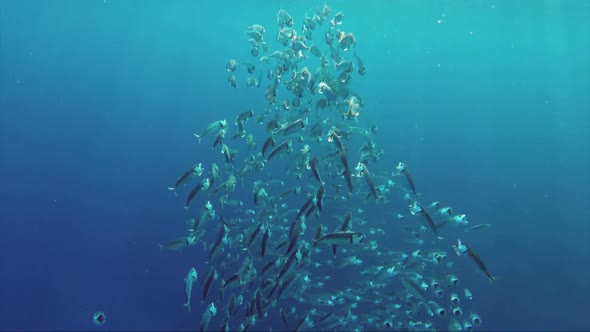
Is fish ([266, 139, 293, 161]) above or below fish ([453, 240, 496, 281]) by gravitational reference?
above

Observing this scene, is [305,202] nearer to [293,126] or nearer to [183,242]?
[293,126]

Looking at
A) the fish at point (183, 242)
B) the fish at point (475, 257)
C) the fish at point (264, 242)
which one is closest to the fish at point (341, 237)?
the fish at point (264, 242)

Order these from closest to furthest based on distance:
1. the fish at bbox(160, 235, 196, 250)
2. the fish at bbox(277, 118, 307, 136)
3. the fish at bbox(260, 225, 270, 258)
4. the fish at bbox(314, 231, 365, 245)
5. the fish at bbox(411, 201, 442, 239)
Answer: the fish at bbox(314, 231, 365, 245) → the fish at bbox(260, 225, 270, 258) → the fish at bbox(411, 201, 442, 239) → the fish at bbox(277, 118, 307, 136) → the fish at bbox(160, 235, 196, 250)

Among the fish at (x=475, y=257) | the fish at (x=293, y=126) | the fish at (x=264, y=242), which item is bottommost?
the fish at (x=475, y=257)

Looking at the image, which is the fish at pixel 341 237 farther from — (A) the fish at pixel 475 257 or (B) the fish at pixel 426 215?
(B) the fish at pixel 426 215

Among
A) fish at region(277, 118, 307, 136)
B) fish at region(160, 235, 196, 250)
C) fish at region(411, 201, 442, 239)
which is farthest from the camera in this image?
fish at region(160, 235, 196, 250)

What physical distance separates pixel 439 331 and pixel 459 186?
Answer: 9.10 m

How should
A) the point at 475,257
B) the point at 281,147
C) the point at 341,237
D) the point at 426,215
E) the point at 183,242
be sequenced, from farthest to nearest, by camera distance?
the point at 183,242
the point at 426,215
the point at 281,147
the point at 475,257
the point at 341,237

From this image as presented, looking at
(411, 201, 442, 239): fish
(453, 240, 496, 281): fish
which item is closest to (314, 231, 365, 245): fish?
(453, 240, 496, 281): fish

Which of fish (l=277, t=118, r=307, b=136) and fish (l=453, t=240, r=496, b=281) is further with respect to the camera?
fish (l=277, t=118, r=307, b=136)

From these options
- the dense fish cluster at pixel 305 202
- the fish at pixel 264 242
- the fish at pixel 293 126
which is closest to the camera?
the fish at pixel 264 242

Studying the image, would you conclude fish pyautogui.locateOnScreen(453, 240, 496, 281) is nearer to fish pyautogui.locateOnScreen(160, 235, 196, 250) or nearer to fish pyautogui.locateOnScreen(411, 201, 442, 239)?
fish pyautogui.locateOnScreen(411, 201, 442, 239)

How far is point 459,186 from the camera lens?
74.0 feet

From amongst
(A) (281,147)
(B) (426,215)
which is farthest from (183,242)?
(B) (426,215)
